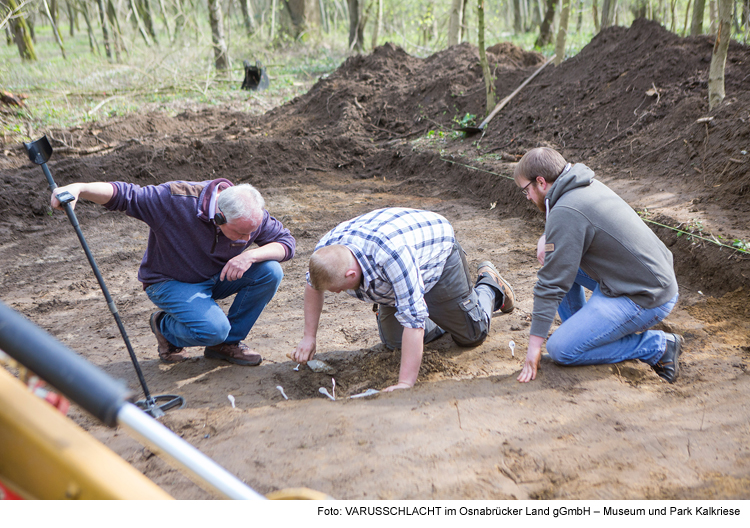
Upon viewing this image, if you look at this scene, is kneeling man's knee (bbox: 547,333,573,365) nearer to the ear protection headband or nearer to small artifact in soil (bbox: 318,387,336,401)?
small artifact in soil (bbox: 318,387,336,401)

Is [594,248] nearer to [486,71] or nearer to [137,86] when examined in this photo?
[486,71]

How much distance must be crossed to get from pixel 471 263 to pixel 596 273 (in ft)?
7.33

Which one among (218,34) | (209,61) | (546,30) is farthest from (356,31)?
(546,30)

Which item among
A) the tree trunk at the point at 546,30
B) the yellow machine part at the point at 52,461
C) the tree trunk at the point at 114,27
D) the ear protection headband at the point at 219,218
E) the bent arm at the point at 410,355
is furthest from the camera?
the tree trunk at the point at 114,27

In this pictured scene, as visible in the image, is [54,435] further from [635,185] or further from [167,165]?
[167,165]

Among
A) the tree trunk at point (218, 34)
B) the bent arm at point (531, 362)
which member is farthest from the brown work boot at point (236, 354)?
the tree trunk at point (218, 34)

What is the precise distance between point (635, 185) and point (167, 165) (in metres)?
6.72

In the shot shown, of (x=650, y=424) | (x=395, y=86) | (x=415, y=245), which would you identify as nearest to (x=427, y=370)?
(x=415, y=245)

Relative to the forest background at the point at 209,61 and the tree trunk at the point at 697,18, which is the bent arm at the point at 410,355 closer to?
the forest background at the point at 209,61

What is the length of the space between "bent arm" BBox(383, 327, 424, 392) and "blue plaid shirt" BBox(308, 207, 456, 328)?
59 mm

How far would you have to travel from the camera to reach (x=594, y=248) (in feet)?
9.64

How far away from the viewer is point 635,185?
5766mm

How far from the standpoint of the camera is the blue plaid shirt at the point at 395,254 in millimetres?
2775

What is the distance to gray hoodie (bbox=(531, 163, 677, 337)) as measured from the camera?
2.82 m
